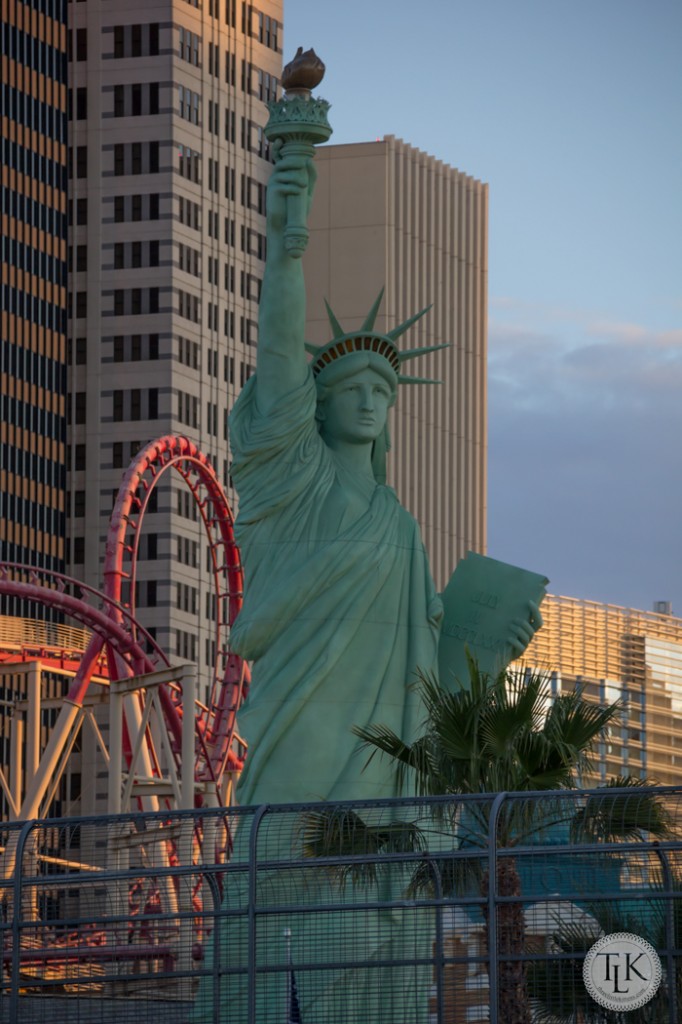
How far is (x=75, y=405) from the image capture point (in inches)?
4055

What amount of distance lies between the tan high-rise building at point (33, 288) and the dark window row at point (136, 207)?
2.74 meters

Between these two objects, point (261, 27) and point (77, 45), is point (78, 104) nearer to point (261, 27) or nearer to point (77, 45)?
point (77, 45)

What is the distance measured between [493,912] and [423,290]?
328ft

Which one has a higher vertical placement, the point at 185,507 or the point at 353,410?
the point at 185,507

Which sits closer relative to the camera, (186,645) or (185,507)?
(186,645)

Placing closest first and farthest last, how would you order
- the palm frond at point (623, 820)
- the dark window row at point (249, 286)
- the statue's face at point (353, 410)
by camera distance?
the palm frond at point (623, 820) → the statue's face at point (353, 410) → the dark window row at point (249, 286)

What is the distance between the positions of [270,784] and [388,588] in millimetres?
2355

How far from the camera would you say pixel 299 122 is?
27219mm

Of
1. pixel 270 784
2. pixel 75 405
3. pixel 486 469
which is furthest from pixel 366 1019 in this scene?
pixel 486 469

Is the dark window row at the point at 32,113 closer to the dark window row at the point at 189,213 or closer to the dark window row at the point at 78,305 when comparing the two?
the dark window row at the point at 189,213

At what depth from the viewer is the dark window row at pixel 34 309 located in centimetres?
9775

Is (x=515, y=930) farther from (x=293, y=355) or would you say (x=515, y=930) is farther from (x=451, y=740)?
(x=293, y=355)

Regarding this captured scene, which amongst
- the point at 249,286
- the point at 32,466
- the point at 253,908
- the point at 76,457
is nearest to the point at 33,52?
the point at 249,286

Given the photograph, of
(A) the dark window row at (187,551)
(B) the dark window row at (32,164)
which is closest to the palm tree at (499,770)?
(B) the dark window row at (32,164)
